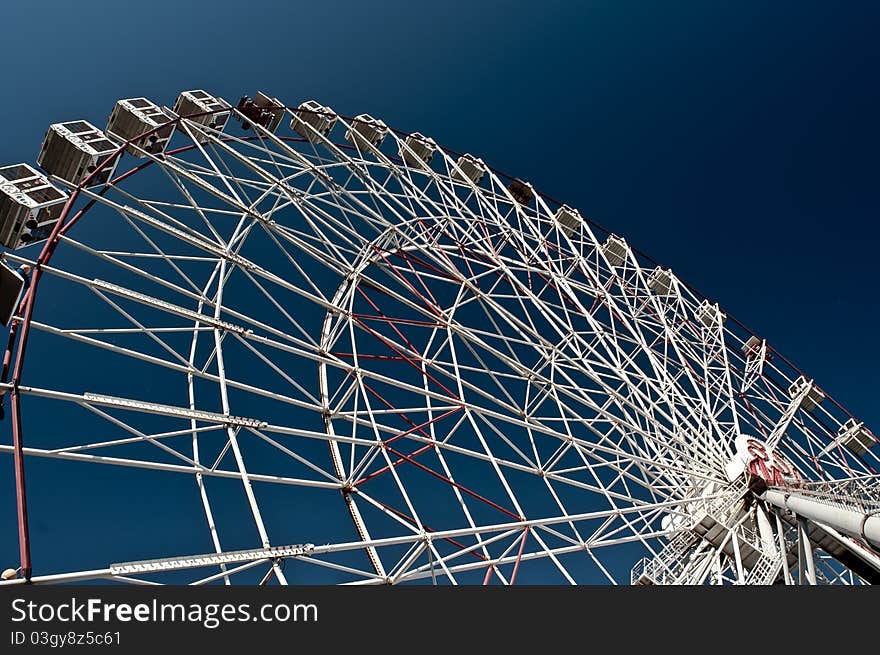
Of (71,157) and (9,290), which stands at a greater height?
(71,157)

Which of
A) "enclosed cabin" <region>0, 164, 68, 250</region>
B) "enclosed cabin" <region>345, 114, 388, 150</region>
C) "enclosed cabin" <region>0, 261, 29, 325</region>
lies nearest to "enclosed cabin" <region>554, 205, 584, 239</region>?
"enclosed cabin" <region>345, 114, 388, 150</region>

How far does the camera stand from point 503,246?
21.1 metres

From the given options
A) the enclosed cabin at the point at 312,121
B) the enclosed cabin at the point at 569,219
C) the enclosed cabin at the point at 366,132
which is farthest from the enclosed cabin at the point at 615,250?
the enclosed cabin at the point at 312,121

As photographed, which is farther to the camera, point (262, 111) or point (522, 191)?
point (522, 191)

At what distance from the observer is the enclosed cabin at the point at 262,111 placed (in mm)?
17297

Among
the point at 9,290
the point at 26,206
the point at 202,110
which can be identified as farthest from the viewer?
the point at 202,110

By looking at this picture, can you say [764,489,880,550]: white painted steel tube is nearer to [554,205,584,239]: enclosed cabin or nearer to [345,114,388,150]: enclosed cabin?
[554,205,584,239]: enclosed cabin

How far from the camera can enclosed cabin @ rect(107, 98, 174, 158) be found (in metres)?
13.1

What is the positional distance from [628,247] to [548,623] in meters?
21.5

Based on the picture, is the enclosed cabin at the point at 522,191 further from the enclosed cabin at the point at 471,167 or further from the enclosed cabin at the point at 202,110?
the enclosed cabin at the point at 202,110

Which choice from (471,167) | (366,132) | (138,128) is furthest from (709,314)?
(138,128)

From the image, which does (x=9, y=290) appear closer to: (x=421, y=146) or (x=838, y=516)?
(x=838, y=516)

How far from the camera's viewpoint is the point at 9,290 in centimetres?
855

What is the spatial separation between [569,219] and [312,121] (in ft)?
37.5
